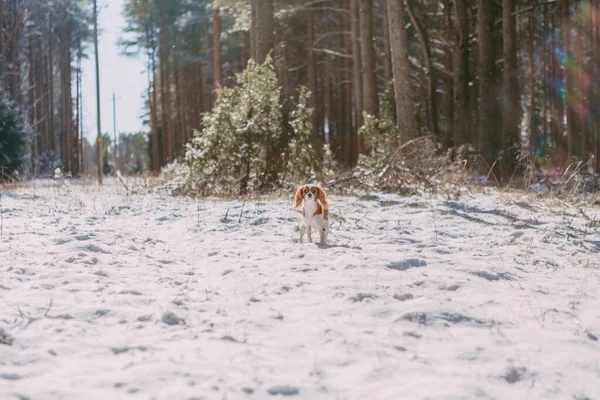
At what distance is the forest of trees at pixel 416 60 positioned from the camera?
15312 mm

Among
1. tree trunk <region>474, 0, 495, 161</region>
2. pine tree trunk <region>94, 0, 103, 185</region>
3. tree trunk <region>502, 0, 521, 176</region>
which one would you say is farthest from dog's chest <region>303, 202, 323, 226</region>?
pine tree trunk <region>94, 0, 103, 185</region>

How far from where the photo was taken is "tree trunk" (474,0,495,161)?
15.2 meters

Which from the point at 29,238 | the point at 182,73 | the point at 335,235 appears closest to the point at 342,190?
the point at 335,235

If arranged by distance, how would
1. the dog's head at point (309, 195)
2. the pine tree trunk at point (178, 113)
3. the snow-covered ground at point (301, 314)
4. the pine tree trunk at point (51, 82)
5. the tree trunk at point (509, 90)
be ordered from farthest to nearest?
the pine tree trunk at point (51, 82) → the pine tree trunk at point (178, 113) → the tree trunk at point (509, 90) → the dog's head at point (309, 195) → the snow-covered ground at point (301, 314)

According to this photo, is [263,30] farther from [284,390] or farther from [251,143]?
[284,390]

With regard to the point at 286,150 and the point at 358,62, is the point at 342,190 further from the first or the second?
the point at 358,62

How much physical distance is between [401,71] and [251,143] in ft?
13.2

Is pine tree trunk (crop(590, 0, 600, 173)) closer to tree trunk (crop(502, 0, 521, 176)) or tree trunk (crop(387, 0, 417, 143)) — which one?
tree trunk (crop(502, 0, 521, 176))

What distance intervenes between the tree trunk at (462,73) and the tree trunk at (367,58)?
2.37 m

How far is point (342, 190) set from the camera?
10828 mm

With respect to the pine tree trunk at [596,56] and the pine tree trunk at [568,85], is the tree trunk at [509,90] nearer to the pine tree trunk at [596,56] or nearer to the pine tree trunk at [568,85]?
the pine tree trunk at [596,56]

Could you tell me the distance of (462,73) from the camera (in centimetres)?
1689


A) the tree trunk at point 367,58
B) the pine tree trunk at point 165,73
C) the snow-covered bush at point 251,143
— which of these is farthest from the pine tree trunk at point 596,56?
the pine tree trunk at point 165,73

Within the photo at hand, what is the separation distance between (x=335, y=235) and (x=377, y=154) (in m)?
8.90
